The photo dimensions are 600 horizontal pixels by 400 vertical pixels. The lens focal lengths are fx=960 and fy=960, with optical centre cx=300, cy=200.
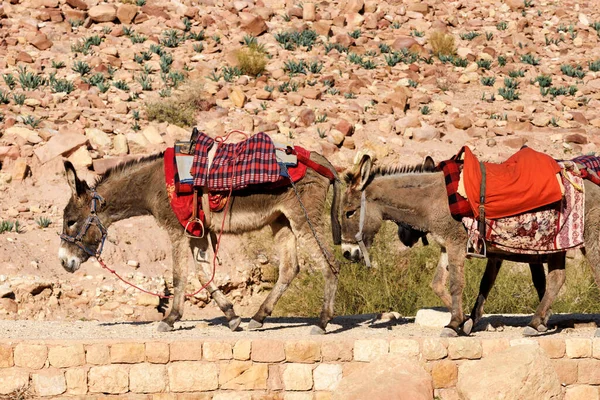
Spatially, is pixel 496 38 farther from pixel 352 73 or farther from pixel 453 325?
pixel 453 325

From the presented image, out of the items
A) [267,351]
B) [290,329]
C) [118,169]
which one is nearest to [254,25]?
[118,169]

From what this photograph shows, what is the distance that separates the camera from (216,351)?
9055 mm

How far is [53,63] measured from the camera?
76.8ft

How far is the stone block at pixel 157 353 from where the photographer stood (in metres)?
8.99

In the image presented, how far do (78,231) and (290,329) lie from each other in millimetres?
2697

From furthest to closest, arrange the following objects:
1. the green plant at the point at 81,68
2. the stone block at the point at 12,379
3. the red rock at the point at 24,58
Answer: the red rock at the point at 24,58 < the green plant at the point at 81,68 < the stone block at the point at 12,379

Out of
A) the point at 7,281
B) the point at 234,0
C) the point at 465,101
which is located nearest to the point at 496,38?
the point at 465,101

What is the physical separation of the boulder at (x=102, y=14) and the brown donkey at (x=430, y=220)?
1729 cm

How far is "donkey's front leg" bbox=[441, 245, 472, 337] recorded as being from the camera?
9.95 metres

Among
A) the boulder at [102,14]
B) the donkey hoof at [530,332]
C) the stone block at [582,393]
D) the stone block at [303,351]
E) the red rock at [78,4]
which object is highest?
the stone block at [303,351]

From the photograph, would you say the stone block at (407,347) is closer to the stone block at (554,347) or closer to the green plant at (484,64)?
the stone block at (554,347)

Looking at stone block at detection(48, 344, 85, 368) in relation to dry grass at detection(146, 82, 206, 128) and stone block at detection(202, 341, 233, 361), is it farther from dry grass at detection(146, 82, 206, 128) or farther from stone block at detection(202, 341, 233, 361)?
dry grass at detection(146, 82, 206, 128)

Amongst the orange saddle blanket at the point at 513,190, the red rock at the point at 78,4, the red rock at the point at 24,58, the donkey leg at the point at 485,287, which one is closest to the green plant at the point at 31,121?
the red rock at the point at 24,58

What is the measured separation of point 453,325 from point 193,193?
322 cm
